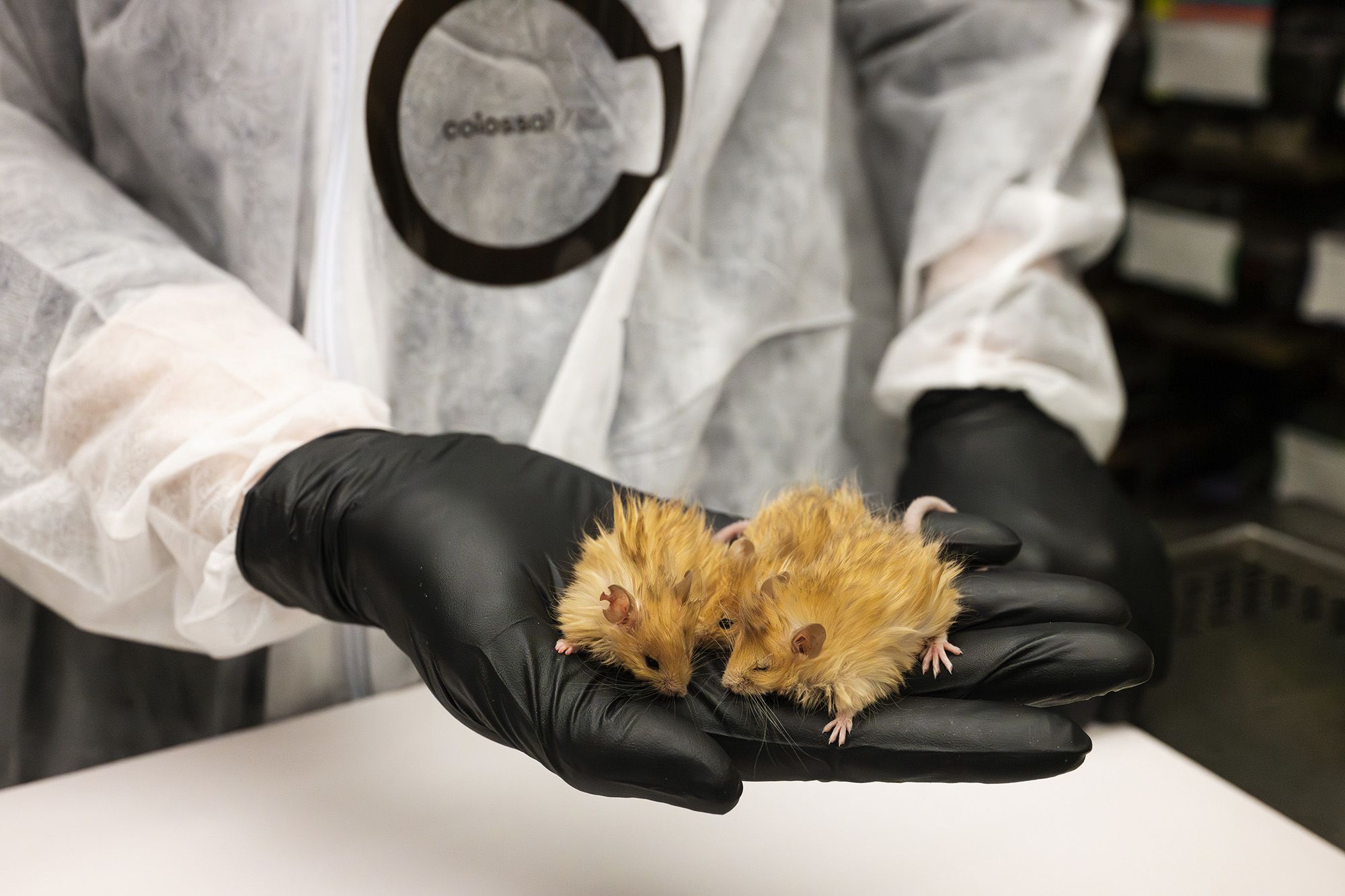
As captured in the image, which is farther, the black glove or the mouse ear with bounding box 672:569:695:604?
the black glove

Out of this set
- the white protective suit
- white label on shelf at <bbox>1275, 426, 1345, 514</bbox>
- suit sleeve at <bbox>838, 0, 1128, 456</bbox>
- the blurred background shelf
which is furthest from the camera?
white label on shelf at <bbox>1275, 426, 1345, 514</bbox>

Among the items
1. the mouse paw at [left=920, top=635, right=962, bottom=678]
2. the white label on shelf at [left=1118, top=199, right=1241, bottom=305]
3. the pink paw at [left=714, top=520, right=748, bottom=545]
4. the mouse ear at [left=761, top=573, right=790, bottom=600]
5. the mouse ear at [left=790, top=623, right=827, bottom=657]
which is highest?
the white label on shelf at [left=1118, top=199, right=1241, bottom=305]

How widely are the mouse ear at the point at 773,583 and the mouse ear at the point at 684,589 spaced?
A: 0.06 metres

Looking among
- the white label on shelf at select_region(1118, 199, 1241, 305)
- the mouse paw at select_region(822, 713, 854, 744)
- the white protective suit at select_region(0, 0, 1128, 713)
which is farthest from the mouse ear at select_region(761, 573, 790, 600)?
the white label on shelf at select_region(1118, 199, 1241, 305)

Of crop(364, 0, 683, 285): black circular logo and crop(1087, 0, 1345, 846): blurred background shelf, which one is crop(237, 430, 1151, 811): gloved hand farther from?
crop(1087, 0, 1345, 846): blurred background shelf

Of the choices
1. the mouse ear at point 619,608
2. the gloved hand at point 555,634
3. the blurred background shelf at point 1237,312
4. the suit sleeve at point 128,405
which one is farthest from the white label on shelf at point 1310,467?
the suit sleeve at point 128,405

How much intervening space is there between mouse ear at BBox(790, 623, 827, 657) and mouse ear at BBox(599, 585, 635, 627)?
13cm

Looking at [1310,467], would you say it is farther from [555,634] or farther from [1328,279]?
[555,634]

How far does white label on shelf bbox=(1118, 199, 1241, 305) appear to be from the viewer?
7.89 ft

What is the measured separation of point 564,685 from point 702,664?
14 centimetres

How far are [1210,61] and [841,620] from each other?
2.04 meters

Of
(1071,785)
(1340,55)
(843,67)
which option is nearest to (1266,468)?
(1340,55)

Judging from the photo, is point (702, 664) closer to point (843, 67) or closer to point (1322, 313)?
point (843, 67)

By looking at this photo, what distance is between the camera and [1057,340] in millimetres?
1429
